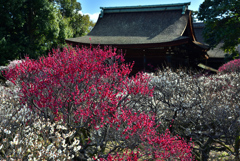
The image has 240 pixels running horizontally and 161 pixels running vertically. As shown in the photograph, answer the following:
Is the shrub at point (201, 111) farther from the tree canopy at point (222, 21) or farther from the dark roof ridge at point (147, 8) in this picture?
the dark roof ridge at point (147, 8)

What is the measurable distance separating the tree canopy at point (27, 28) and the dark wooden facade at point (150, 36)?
163 inches

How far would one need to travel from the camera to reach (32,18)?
20859mm

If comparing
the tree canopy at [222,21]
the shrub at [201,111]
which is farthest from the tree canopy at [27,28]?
the shrub at [201,111]

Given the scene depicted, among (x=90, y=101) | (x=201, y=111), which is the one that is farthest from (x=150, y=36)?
(x=90, y=101)

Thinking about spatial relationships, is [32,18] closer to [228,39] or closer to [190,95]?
[228,39]

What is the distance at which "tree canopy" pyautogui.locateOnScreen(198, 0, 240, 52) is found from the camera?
17.1 metres

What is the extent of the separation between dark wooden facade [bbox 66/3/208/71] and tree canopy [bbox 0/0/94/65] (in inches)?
163

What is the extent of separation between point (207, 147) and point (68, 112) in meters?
3.79

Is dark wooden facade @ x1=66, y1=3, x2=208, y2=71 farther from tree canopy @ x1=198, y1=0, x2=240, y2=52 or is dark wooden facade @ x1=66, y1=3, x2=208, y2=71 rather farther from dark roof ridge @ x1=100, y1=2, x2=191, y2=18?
tree canopy @ x1=198, y1=0, x2=240, y2=52

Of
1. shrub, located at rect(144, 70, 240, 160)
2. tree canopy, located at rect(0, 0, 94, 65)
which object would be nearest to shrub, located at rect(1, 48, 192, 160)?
shrub, located at rect(144, 70, 240, 160)

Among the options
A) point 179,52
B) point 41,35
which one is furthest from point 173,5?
point 41,35

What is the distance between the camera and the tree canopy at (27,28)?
741 inches

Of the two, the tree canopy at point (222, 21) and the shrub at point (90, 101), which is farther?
the tree canopy at point (222, 21)

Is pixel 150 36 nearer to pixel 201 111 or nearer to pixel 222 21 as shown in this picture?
pixel 222 21
